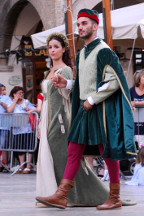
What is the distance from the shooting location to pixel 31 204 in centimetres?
588

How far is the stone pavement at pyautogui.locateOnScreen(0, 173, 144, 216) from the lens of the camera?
5.09m

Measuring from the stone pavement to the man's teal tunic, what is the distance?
539 millimetres

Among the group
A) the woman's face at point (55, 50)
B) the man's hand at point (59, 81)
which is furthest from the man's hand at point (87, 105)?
the woman's face at point (55, 50)

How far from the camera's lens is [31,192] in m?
7.39

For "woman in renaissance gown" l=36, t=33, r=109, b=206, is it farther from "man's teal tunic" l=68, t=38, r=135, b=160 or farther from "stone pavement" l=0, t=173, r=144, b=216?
"man's teal tunic" l=68, t=38, r=135, b=160

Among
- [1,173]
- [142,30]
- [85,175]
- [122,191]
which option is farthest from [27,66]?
[85,175]

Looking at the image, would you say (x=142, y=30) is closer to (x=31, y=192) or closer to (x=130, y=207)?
(x=31, y=192)

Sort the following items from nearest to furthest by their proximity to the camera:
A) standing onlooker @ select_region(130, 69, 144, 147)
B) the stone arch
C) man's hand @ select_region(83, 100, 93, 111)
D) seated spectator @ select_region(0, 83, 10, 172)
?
man's hand @ select_region(83, 100, 93, 111) < standing onlooker @ select_region(130, 69, 144, 147) < seated spectator @ select_region(0, 83, 10, 172) < the stone arch

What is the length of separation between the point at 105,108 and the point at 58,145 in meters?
0.85

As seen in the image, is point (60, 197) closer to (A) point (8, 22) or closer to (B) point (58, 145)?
(B) point (58, 145)

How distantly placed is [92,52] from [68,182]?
1225 mm

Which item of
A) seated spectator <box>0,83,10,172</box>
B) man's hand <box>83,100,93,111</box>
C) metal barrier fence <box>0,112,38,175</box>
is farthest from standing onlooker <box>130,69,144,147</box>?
man's hand <box>83,100,93,111</box>

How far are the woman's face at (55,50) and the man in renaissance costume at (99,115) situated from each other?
1.76 feet

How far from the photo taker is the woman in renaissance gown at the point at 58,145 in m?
5.68
